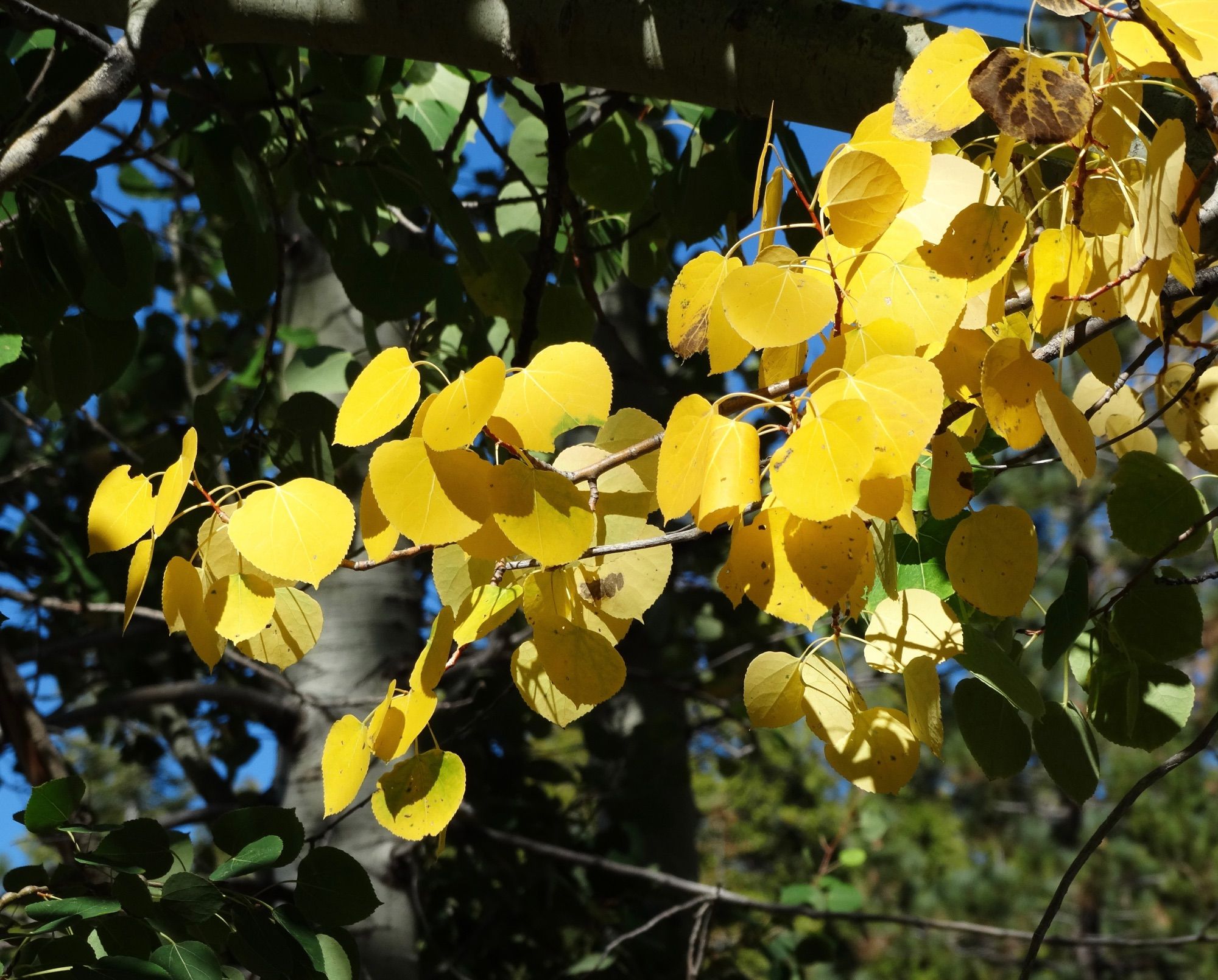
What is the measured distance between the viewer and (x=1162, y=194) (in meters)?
0.43

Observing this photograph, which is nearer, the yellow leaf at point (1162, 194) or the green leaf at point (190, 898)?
the yellow leaf at point (1162, 194)

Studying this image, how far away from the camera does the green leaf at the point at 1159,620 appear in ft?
2.06

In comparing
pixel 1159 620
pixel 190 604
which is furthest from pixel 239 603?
pixel 1159 620

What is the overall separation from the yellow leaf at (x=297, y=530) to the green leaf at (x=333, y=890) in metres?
0.31

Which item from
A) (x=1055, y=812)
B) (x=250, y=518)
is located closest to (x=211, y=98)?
(x=250, y=518)

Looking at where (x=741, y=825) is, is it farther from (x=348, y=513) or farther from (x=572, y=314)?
(x=348, y=513)

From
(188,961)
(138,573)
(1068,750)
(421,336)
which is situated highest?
(421,336)

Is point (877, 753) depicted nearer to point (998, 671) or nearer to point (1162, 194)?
point (998, 671)

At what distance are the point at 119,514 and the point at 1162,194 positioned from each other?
0.53 m

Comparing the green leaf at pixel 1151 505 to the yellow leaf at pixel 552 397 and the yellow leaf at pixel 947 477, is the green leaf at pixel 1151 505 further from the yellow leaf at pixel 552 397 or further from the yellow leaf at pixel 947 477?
the yellow leaf at pixel 552 397

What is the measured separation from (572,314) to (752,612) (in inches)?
55.2

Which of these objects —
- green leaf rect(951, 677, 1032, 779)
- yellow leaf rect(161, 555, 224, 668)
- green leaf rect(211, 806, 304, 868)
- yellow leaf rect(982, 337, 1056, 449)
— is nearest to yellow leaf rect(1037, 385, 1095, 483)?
yellow leaf rect(982, 337, 1056, 449)

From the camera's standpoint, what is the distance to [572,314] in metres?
1.10

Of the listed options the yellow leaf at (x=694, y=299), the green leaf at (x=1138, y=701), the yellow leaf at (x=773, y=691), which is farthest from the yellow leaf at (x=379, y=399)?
the green leaf at (x=1138, y=701)
